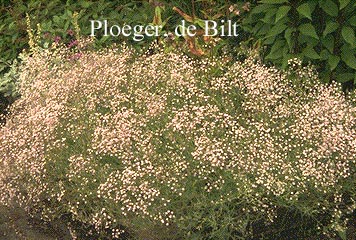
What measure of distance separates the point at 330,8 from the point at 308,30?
0.77 ft

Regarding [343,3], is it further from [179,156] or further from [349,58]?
[179,156]

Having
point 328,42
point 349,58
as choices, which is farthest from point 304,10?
point 349,58

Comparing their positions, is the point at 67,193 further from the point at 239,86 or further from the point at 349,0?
the point at 349,0

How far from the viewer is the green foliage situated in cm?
483

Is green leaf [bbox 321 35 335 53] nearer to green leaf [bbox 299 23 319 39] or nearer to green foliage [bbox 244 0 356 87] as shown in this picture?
green foliage [bbox 244 0 356 87]

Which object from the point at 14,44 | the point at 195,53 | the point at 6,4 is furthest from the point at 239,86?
the point at 6,4

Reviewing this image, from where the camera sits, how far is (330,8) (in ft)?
15.8

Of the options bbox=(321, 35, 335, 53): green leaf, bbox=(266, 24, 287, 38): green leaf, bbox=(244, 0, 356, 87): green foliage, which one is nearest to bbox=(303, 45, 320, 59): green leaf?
bbox=(244, 0, 356, 87): green foliage

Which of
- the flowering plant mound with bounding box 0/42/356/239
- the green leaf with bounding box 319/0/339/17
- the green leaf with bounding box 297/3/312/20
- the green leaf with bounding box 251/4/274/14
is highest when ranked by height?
the green leaf with bounding box 251/4/274/14

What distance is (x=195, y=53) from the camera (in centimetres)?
516

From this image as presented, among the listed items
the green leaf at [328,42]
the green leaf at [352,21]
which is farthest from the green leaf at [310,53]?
the green leaf at [352,21]

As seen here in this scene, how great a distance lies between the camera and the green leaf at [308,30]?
190 inches

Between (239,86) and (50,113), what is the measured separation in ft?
4.44

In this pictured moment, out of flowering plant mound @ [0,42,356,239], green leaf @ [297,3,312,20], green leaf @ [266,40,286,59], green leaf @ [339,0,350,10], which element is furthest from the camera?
green leaf @ [266,40,286,59]
